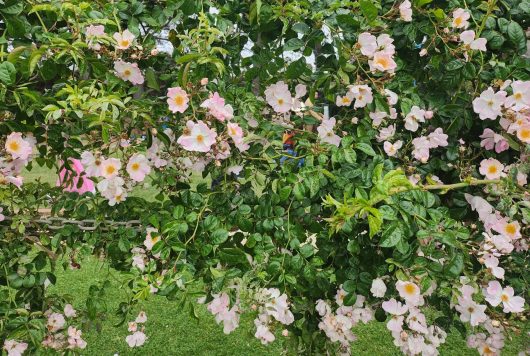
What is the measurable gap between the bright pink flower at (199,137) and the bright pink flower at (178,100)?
0.19 ft

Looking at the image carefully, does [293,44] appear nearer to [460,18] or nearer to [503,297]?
[460,18]

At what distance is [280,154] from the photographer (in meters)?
1.50

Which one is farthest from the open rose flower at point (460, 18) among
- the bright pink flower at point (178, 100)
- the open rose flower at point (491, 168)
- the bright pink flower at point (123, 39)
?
the bright pink flower at point (123, 39)

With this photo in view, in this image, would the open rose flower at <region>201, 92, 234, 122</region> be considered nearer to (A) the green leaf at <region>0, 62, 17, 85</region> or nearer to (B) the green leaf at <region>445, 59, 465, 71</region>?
(A) the green leaf at <region>0, 62, 17, 85</region>

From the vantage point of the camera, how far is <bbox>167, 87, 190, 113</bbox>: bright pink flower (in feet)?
4.54

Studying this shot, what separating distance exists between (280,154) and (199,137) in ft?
0.90

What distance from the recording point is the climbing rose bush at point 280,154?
1383 mm

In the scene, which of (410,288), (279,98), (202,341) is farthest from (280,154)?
(202,341)

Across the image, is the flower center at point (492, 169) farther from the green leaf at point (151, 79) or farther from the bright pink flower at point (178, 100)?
the green leaf at point (151, 79)

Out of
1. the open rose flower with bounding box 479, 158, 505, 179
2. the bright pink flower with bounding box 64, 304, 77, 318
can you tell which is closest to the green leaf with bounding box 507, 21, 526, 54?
the open rose flower with bounding box 479, 158, 505, 179

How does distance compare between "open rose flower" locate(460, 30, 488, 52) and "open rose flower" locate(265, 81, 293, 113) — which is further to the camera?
"open rose flower" locate(265, 81, 293, 113)

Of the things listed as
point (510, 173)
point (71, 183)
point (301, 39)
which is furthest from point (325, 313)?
point (71, 183)

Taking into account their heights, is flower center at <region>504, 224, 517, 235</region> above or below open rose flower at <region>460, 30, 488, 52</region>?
below

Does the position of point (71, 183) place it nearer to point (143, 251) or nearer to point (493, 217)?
point (143, 251)
